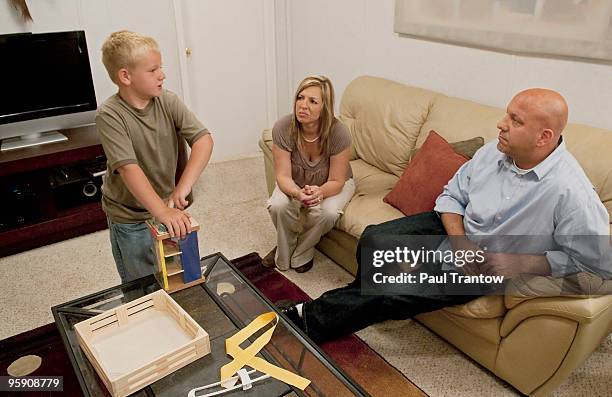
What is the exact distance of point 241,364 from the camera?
1370 millimetres

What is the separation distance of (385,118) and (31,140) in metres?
2.13

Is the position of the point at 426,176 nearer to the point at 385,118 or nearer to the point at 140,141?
the point at 385,118

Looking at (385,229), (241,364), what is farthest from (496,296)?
(241,364)

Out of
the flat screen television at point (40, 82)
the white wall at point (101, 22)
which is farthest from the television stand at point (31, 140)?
the white wall at point (101, 22)

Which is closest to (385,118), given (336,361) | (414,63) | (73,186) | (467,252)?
(414,63)

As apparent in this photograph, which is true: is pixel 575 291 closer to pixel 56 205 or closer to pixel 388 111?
pixel 388 111

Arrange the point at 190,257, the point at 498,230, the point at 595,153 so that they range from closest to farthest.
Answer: the point at 190,257 → the point at 498,230 → the point at 595,153

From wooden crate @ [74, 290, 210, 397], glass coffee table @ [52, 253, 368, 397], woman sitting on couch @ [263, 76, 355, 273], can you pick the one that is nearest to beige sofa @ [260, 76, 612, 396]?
woman sitting on couch @ [263, 76, 355, 273]

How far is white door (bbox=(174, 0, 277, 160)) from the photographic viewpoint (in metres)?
3.73

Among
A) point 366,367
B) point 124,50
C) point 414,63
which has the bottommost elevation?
point 366,367

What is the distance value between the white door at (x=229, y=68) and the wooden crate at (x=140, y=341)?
256 centimetres

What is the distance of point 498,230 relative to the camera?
1.82 meters

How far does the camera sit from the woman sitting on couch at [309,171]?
7.75ft

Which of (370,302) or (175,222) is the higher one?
(175,222)
